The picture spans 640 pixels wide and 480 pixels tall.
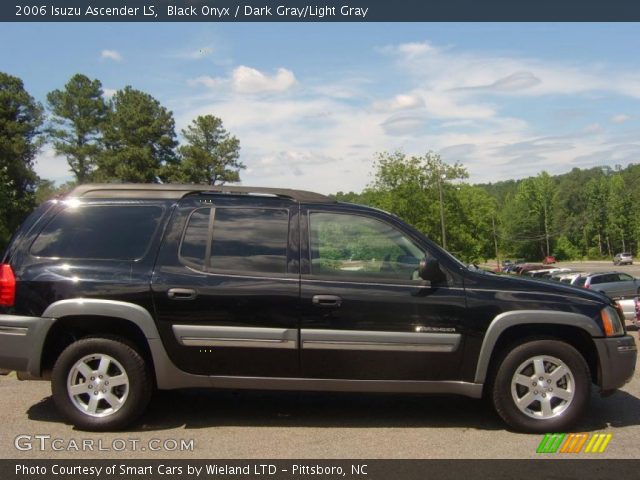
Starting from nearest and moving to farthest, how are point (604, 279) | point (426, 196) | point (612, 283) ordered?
1. point (612, 283)
2. point (604, 279)
3. point (426, 196)

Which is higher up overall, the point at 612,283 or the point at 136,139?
the point at 136,139

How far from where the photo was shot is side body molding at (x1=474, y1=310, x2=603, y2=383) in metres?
4.63

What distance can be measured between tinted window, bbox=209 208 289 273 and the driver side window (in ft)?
0.86

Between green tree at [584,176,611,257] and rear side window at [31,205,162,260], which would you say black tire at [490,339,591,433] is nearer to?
rear side window at [31,205,162,260]

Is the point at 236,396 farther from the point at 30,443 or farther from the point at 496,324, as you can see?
the point at 496,324

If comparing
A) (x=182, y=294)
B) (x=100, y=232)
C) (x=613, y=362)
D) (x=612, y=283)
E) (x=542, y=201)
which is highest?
(x=542, y=201)

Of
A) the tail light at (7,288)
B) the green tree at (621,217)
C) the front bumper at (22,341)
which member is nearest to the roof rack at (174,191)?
the tail light at (7,288)

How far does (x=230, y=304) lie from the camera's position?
15.3 ft

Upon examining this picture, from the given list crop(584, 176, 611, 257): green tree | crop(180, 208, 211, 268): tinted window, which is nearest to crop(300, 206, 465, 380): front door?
crop(180, 208, 211, 268): tinted window

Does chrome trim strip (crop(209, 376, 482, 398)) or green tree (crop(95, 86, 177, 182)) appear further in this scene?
green tree (crop(95, 86, 177, 182))

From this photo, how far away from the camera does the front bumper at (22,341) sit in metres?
4.68

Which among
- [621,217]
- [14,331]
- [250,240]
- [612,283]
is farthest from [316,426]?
[621,217]

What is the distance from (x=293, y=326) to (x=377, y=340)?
664 millimetres
